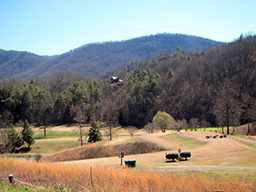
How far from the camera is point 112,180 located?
12.2 m

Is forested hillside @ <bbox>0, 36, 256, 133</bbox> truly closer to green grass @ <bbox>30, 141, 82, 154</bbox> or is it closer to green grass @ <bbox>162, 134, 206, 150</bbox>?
green grass @ <bbox>30, 141, 82, 154</bbox>

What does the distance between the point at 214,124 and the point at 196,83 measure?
29.4 metres

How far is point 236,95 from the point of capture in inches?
3516

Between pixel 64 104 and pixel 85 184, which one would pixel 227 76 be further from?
pixel 85 184

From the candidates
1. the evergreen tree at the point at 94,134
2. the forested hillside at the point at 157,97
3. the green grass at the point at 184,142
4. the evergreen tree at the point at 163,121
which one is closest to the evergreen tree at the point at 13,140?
the evergreen tree at the point at 94,134

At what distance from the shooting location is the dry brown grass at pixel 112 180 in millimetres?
10406

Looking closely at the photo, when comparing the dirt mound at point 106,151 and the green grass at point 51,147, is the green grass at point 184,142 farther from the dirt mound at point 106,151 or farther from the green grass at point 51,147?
the green grass at point 51,147

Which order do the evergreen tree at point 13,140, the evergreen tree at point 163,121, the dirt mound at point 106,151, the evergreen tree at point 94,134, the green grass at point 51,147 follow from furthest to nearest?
the evergreen tree at point 163,121 < the green grass at point 51,147 < the evergreen tree at point 94,134 < the evergreen tree at point 13,140 < the dirt mound at point 106,151

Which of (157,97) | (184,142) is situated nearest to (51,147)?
(184,142)

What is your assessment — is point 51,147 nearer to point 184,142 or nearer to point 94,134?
point 94,134

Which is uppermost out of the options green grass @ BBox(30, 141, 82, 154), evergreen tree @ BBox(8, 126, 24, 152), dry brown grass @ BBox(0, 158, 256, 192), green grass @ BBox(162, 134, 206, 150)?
dry brown grass @ BBox(0, 158, 256, 192)

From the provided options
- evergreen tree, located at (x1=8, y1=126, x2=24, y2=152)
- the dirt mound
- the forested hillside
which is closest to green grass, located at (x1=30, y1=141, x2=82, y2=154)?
evergreen tree, located at (x1=8, y1=126, x2=24, y2=152)

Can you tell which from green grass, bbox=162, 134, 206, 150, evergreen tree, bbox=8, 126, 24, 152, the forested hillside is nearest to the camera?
green grass, bbox=162, 134, 206, 150

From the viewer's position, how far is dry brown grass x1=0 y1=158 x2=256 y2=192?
1041cm
